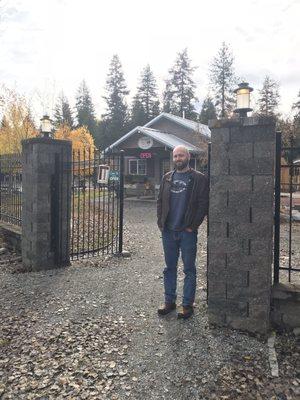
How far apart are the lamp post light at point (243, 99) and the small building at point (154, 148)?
1628cm

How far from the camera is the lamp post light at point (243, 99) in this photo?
3814 millimetres

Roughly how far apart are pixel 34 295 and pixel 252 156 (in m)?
3.75

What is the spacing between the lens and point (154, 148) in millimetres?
22281

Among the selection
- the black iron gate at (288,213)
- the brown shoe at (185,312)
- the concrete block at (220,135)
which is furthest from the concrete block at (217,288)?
the concrete block at (220,135)

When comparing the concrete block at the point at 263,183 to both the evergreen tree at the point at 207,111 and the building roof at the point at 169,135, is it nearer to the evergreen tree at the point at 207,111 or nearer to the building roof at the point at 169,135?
the building roof at the point at 169,135

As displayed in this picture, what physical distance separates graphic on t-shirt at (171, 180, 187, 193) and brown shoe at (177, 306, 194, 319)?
1.43 metres

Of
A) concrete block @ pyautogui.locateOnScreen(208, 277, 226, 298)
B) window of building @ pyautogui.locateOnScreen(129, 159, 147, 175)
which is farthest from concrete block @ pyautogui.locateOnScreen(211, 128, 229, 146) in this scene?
window of building @ pyautogui.locateOnScreen(129, 159, 147, 175)

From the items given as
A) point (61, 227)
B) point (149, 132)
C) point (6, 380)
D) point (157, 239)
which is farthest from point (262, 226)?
point (149, 132)

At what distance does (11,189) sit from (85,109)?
153 feet

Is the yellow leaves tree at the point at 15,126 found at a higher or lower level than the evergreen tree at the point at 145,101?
lower

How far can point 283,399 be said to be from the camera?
2.82 metres

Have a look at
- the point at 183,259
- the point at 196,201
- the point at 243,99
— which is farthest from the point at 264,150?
the point at 183,259

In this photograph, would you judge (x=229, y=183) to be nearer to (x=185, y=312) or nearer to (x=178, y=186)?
(x=178, y=186)

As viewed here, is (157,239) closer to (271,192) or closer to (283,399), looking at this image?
(271,192)
